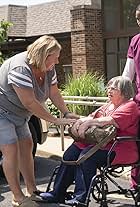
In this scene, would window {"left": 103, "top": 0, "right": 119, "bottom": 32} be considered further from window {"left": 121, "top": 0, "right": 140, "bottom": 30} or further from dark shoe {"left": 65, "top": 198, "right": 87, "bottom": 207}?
dark shoe {"left": 65, "top": 198, "right": 87, "bottom": 207}

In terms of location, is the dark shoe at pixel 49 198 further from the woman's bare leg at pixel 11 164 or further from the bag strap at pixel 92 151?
the bag strap at pixel 92 151

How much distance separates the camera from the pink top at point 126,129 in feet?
16.2

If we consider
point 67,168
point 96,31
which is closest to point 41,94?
point 67,168

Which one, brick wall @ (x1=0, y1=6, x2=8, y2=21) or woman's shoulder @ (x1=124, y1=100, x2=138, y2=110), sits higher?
brick wall @ (x1=0, y1=6, x2=8, y2=21)

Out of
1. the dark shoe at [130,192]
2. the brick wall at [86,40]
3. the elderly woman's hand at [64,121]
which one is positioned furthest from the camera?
the brick wall at [86,40]

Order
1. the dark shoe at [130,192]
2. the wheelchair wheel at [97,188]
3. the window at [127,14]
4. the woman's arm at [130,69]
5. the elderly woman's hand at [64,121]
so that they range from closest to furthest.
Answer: the wheelchair wheel at [97,188] < the elderly woman's hand at [64,121] < the dark shoe at [130,192] < the woman's arm at [130,69] < the window at [127,14]

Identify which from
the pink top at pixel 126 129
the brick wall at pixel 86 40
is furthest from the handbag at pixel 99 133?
the brick wall at pixel 86 40

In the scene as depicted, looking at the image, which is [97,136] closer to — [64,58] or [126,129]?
[126,129]

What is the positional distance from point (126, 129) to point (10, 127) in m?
1.13

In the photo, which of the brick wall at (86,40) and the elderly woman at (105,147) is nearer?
the elderly woman at (105,147)

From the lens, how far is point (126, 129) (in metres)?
5.00

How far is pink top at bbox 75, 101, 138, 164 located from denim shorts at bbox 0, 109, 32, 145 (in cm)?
66

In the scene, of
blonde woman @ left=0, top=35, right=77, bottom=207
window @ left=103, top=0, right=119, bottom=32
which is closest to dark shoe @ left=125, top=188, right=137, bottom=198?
blonde woman @ left=0, top=35, right=77, bottom=207

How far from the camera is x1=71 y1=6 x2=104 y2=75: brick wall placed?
17906 millimetres
